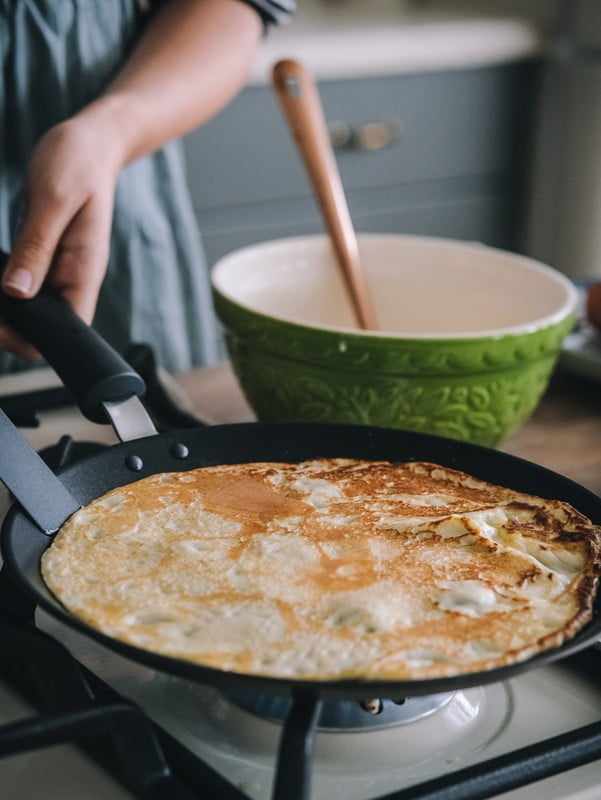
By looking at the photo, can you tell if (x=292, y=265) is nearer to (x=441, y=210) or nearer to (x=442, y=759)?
(x=442, y=759)

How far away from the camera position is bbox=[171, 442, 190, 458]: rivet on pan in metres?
0.73

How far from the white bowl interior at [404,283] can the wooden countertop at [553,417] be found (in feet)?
0.31

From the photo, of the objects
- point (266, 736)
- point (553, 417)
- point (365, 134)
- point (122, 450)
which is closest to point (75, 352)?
point (122, 450)

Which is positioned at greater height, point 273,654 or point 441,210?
point 273,654

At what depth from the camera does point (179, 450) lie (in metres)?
0.73

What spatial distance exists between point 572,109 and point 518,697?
2.14 m

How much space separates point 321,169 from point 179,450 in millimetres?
331

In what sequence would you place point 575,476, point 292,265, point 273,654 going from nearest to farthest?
point 273,654, point 575,476, point 292,265

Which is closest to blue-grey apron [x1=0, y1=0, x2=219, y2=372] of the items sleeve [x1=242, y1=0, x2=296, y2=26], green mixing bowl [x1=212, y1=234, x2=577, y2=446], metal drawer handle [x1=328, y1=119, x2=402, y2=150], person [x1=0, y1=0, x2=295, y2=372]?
person [x1=0, y1=0, x2=295, y2=372]

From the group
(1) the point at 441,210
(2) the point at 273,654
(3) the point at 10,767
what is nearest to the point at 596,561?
(2) the point at 273,654

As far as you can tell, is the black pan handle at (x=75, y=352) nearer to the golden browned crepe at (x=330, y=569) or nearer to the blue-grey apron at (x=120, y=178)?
the golden browned crepe at (x=330, y=569)

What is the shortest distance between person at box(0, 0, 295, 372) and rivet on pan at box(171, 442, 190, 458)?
0.19m

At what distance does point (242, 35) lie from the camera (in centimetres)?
119

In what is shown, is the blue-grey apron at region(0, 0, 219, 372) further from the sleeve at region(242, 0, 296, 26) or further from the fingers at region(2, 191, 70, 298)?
the fingers at region(2, 191, 70, 298)
